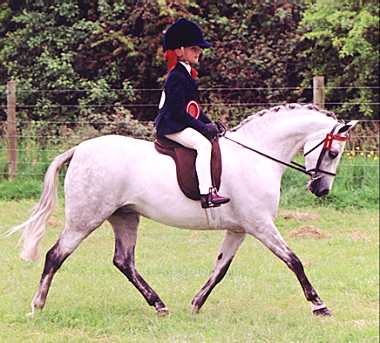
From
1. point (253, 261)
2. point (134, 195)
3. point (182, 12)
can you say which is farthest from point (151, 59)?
point (134, 195)

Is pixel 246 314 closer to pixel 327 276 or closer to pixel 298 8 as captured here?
pixel 327 276

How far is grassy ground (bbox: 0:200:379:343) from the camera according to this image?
636cm

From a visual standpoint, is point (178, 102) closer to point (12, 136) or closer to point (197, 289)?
point (197, 289)

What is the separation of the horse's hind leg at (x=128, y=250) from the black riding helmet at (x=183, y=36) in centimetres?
149

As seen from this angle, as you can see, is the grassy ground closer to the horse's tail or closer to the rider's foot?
the horse's tail

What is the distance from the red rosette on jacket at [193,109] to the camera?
6.99 meters

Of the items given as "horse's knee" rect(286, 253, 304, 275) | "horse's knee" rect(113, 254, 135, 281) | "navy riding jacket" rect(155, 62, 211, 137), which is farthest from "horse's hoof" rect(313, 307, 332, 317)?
"navy riding jacket" rect(155, 62, 211, 137)

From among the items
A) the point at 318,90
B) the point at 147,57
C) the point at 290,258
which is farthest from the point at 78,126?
the point at 290,258

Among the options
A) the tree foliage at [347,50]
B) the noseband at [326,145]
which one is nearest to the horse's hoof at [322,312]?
the noseband at [326,145]

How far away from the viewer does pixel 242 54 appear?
1738cm

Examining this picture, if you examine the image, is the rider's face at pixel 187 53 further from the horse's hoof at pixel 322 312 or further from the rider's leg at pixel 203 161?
the horse's hoof at pixel 322 312

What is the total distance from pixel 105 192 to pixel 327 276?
115 inches

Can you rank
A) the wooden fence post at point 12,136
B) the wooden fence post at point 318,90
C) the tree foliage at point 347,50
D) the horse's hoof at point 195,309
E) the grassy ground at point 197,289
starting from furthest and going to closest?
the tree foliage at point 347,50
the wooden fence post at point 12,136
the wooden fence post at point 318,90
the horse's hoof at point 195,309
the grassy ground at point 197,289

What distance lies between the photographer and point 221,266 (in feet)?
23.9
